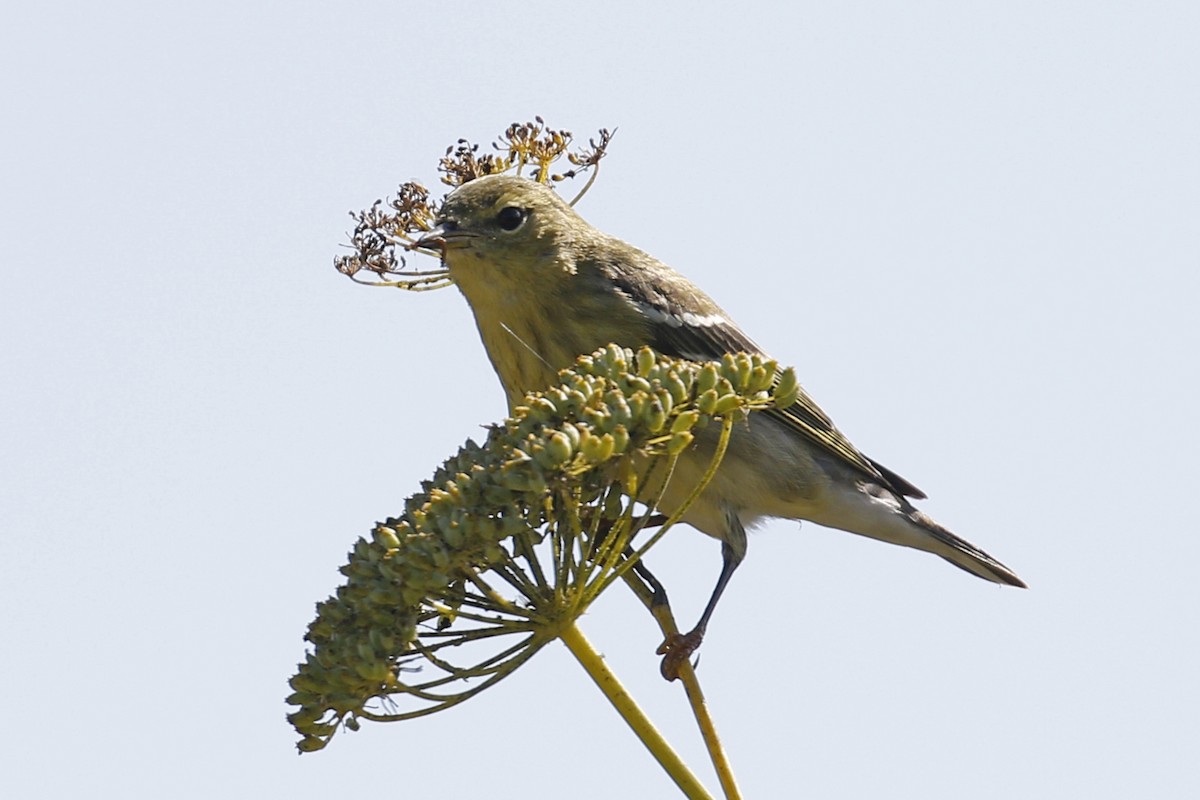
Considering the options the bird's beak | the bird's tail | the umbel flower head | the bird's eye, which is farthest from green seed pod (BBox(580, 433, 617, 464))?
the bird's tail

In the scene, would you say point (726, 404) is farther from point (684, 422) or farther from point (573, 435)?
point (573, 435)

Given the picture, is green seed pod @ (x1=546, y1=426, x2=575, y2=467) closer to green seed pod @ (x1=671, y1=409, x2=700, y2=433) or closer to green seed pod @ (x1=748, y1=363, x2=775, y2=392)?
green seed pod @ (x1=671, y1=409, x2=700, y2=433)

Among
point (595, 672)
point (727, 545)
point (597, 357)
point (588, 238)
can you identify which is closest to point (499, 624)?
point (595, 672)

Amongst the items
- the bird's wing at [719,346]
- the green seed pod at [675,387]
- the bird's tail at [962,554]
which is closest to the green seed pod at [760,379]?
the green seed pod at [675,387]

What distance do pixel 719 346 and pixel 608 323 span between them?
2.47 ft

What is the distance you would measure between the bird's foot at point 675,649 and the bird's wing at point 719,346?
1.92 m

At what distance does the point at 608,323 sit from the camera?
7.34 meters

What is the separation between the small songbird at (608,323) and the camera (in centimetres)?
711

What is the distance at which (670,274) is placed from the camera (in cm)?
796

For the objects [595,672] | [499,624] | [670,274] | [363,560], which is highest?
[670,274]

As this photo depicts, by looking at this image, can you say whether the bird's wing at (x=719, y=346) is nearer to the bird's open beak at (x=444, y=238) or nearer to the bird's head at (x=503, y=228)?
the bird's head at (x=503, y=228)

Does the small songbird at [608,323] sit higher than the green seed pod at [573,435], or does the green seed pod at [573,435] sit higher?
the small songbird at [608,323]

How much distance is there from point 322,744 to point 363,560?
553 mm

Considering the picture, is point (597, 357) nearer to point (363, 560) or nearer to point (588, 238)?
point (363, 560)
